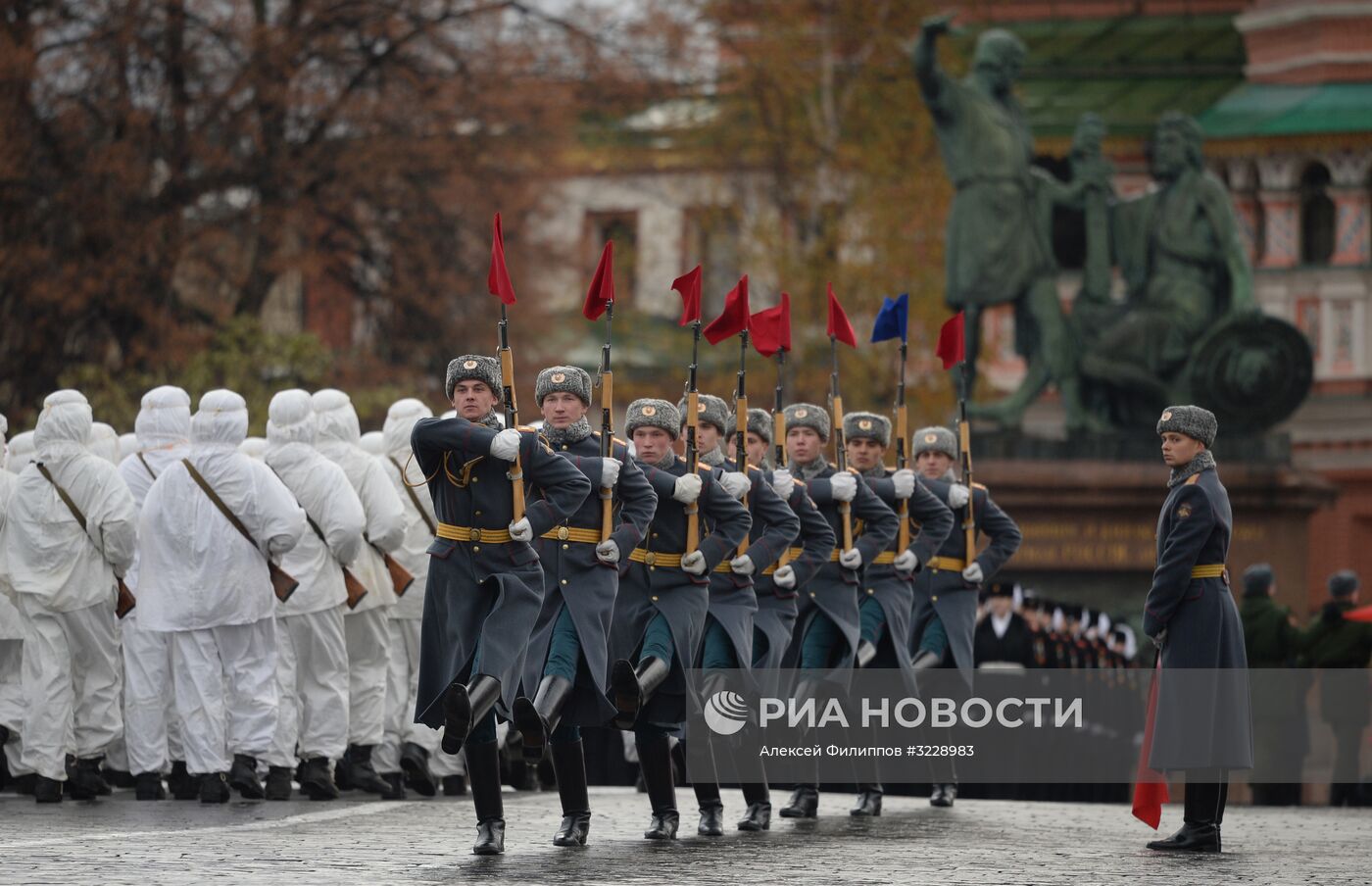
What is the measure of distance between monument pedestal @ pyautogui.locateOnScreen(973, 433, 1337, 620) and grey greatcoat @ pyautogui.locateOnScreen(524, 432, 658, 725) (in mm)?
16818

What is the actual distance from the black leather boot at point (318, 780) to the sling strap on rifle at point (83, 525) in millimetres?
1355

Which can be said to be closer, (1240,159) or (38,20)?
(38,20)

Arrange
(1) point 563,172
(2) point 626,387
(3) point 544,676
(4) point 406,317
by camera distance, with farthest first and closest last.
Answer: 1. (2) point 626,387
2. (1) point 563,172
3. (4) point 406,317
4. (3) point 544,676

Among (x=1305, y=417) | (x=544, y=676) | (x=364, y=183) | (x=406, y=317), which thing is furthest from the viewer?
(x=1305, y=417)

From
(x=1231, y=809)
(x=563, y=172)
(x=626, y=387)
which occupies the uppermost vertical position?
(x=563, y=172)

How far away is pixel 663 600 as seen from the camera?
13.4m

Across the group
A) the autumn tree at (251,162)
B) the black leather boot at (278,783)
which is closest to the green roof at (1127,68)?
the autumn tree at (251,162)

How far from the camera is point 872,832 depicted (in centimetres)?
1394

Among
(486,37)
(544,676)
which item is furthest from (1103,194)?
(544,676)

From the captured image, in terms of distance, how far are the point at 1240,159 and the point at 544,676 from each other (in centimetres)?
3788

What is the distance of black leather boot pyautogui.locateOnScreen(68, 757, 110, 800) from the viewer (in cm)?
1559

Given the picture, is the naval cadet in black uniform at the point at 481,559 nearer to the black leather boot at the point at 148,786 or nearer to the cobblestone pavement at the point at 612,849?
the cobblestone pavement at the point at 612,849

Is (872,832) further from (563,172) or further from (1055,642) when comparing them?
(563,172)

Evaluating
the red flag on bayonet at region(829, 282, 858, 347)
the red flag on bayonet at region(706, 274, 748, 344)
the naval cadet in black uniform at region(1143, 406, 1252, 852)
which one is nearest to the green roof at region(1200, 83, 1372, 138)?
the red flag on bayonet at region(829, 282, 858, 347)
